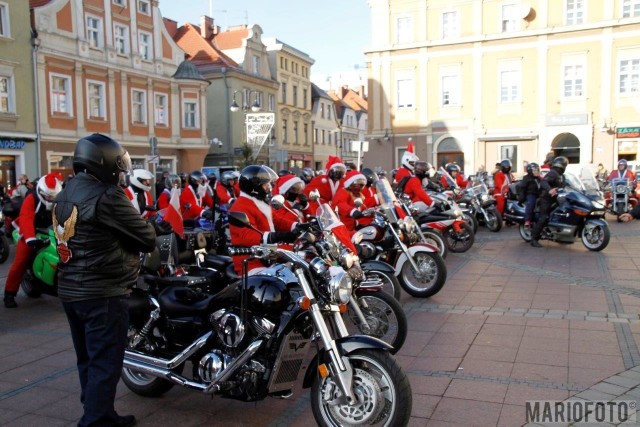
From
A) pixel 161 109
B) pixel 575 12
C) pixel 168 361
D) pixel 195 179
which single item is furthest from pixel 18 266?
pixel 575 12

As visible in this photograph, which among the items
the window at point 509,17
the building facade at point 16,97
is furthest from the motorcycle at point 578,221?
the window at point 509,17

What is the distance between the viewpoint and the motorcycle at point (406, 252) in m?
7.41

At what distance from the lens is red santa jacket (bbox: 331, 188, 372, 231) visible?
7.60m

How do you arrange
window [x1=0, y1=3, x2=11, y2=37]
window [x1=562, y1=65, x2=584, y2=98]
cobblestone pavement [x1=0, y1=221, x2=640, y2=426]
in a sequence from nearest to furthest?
cobblestone pavement [x1=0, y1=221, x2=640, y2=426]
window [x1=0, y1=3, x2=11, y2=37]
window [x1=562, y1=65, x2=584, y2=98]

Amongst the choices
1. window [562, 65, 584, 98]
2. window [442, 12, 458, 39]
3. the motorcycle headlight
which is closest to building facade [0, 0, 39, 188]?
window [442, 12, 458, 39]

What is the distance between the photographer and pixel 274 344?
12.2 feet

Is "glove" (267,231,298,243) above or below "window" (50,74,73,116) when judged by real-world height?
below

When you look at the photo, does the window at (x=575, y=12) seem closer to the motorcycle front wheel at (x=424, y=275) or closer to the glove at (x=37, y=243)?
the motorcycle front wheel at (x=424, y=275)

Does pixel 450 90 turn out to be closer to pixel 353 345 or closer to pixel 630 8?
pixel 630 8

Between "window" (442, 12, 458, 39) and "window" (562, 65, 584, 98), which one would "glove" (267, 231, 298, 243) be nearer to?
"window" (562, 65, 584, 98)

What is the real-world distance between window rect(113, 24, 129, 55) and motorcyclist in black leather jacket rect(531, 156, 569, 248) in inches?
989

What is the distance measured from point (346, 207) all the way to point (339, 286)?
4.12 m

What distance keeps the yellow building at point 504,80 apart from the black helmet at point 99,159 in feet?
106

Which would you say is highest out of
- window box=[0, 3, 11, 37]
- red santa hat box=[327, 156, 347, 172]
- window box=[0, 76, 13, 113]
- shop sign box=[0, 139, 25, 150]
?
window box=[0, 3, 11, 37]
